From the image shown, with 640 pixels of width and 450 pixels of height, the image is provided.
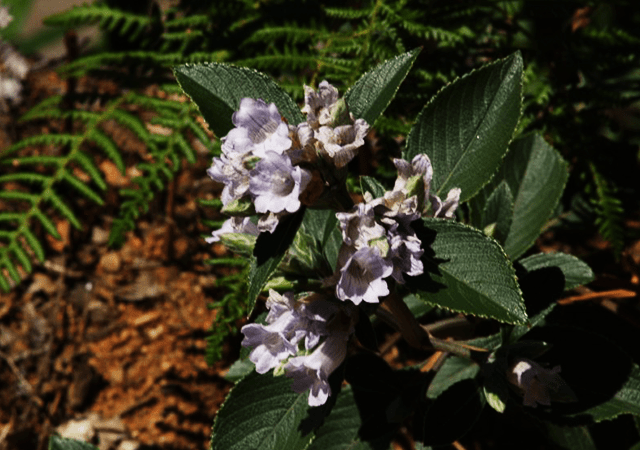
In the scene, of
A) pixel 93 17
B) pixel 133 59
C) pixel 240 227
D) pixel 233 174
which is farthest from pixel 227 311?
pixel 93 17

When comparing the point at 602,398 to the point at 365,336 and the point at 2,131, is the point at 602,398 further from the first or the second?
the point at 2,131

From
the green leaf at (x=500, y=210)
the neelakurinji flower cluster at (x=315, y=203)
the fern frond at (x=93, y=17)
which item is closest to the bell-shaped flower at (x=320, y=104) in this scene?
Result: the neelakurinji flower cluster at (x=315, y=203)

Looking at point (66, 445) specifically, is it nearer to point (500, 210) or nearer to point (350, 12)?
point (500, 210)

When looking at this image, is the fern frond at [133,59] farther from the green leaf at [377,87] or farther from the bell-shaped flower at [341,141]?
the bell-shaped flower at [341,141]

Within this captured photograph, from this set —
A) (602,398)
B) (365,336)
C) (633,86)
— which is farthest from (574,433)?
(633,86)

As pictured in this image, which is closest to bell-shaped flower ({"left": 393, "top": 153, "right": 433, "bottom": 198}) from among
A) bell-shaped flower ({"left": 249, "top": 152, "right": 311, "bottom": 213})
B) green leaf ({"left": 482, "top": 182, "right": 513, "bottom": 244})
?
bell-shaped flower ({"left": 249, "top": 152, "right": 311, "bottom": 213})
